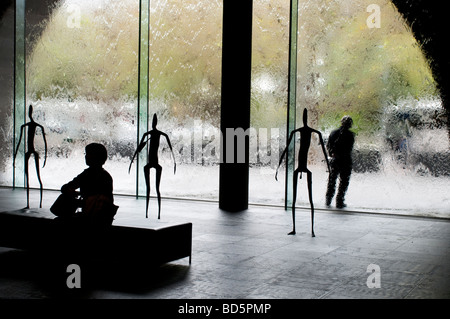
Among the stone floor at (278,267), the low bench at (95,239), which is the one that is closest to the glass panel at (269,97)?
the stone floor at (278,267)

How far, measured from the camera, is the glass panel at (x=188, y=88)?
12.5m

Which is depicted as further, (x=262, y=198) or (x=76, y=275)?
(x=262, y=198)

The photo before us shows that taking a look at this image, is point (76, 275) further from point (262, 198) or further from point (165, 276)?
point (262, 198)

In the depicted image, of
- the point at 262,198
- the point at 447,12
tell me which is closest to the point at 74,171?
the point at 262,198

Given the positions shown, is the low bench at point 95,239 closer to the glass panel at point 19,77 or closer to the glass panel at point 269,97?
the glass panel at point 269,97

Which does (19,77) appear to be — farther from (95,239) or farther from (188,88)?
(95,239)

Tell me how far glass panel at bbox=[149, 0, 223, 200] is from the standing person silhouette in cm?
260

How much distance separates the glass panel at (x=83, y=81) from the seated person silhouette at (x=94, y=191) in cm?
740

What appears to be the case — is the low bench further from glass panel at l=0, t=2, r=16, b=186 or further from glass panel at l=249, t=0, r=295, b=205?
glass panel at l=0, t=2, r=16, b=186

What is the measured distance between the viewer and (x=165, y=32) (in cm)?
1295

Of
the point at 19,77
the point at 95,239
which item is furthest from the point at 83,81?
the point at 95,239

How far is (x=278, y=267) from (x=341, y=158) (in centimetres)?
551

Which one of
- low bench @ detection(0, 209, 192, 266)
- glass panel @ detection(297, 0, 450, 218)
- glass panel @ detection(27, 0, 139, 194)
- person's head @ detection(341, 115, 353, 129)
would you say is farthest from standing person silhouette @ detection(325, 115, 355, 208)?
low bench @ detection(0, 209, 192, 266)

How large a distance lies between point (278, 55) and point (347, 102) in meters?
1.82
